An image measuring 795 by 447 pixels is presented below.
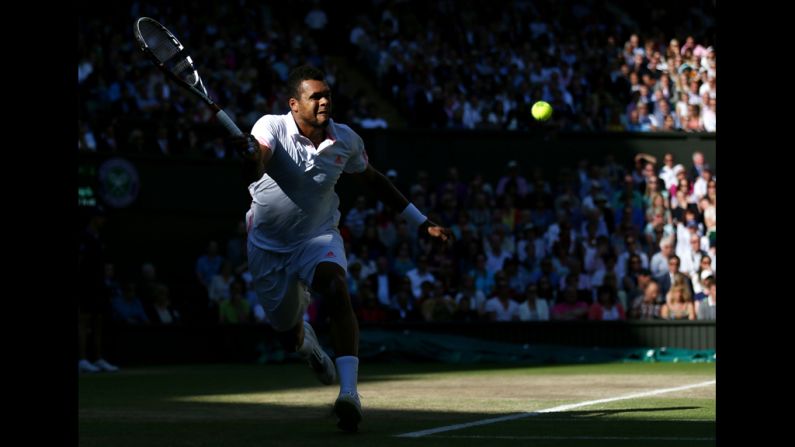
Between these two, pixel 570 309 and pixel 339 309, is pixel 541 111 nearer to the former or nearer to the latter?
pixel 570 309

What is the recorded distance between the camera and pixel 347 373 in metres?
7.85

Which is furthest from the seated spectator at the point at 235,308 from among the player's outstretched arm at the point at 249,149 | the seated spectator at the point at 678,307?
the player's outstretched arm at the point at 249,149

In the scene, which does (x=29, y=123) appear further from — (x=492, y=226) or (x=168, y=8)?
(x=168, y=8)

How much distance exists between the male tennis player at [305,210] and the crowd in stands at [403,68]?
13339mm

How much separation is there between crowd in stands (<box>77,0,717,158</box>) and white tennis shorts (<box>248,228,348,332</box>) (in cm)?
1326

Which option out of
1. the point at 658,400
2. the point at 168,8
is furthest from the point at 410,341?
the point at 168,8

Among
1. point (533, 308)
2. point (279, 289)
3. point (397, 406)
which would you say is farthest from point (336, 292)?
point (533, 308)

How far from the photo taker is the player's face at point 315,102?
841cm

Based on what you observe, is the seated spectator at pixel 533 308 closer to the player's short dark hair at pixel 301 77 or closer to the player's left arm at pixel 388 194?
the player's left arm at pixel 388 194

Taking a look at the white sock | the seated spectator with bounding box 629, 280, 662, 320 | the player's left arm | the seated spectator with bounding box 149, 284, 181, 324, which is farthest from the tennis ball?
the white sock

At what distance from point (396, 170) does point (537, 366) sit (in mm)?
7857

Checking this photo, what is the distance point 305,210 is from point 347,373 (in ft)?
4.23

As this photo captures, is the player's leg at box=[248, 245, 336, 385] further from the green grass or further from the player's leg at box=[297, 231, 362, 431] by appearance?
the green grass
